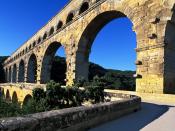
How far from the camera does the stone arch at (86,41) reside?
19875mm

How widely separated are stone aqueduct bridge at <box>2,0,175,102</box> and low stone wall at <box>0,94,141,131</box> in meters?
6.12

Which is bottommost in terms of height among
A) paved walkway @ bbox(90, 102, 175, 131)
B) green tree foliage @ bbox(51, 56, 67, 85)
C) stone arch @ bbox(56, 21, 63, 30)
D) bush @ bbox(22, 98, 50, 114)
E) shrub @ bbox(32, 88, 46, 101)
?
bush @ bbox(22, 98, 50, 114)

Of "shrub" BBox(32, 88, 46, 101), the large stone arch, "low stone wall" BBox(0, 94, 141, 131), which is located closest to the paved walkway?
"low stone wall" BBox(0, 94, 141, 131)

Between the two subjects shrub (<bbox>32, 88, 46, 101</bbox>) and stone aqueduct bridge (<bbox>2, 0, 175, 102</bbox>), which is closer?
shrub (<bbox>32, 88, 46, 101</bbox>)

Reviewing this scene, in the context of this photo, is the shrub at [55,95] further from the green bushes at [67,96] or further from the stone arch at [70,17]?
the stone arch at [70,17]

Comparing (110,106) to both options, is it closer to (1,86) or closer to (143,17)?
(143,17)

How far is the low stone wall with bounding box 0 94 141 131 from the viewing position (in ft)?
11.8

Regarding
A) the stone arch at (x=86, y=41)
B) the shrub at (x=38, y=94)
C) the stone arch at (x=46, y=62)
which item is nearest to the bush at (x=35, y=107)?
the shrub at (x=38, y=94)

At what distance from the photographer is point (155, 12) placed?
519 inches

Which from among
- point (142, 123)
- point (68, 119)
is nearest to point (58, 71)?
point (142, 123)

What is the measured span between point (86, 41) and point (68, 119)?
56.4ft

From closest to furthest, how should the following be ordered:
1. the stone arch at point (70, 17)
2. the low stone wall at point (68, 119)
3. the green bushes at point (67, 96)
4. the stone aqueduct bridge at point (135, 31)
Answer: the low stone wall at point (68, 119) < the green bushes at point (67, 96) < the stone aqueduct bridge at point (135, 31) < the stone arch at point (70, 17)

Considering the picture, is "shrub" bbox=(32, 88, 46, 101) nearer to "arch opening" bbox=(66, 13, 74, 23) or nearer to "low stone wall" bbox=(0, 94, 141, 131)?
"low stone wall" bbox=(0, 94, 141, 131)

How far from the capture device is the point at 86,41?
21.6 metres
